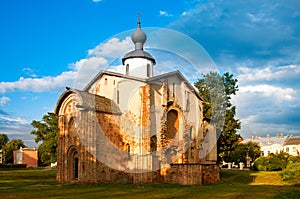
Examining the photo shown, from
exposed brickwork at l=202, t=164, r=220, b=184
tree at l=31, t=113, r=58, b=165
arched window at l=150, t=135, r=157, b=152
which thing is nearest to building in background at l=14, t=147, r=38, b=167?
tree at l=31, t=113, r=58, b=165

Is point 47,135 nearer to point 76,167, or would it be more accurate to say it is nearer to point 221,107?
point 76,167

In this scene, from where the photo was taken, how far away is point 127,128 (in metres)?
31.0

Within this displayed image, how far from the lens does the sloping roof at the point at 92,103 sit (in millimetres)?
28644

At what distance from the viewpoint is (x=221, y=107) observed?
39.0 m

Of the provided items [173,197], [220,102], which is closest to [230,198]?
[173,197]

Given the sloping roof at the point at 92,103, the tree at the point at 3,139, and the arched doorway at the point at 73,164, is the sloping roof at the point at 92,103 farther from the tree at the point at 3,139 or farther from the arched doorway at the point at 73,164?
the tree at the point at 3,139

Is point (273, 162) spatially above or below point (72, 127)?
below

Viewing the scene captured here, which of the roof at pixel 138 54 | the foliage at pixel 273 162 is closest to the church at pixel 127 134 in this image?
the roof at pixel 138 54

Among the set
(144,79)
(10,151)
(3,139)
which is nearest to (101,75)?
(144,79)

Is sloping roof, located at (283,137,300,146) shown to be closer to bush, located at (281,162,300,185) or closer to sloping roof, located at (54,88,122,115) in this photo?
bush, located at (281,162,300,185)

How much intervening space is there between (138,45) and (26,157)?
61583 mm

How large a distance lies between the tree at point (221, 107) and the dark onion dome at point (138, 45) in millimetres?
8462

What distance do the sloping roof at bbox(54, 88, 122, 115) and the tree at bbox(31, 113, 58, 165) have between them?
17551mm

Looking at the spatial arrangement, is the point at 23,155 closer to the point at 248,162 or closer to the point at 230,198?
the point at 248,162
